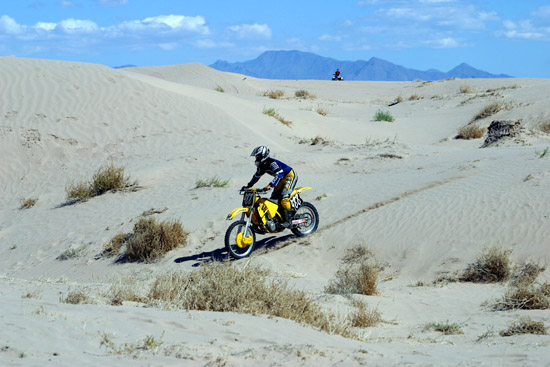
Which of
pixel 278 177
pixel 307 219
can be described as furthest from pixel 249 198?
pixel 307 219

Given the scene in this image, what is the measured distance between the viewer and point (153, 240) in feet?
37.8

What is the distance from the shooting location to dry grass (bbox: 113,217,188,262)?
37.8ft

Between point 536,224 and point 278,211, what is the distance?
4.07 m

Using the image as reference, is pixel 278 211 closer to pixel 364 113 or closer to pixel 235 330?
pixel 235 330

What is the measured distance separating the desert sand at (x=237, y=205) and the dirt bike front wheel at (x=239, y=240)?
0.33 metres

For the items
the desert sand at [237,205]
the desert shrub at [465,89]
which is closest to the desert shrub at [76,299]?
the desert sand at [237,205]

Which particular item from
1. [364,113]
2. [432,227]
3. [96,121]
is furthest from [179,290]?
[364,113]

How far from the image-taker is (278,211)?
1061 centimetres

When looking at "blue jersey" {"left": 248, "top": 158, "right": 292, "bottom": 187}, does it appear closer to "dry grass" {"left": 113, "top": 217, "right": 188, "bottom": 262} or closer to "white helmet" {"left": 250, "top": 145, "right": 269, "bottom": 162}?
"white helmet" {"left": 250, "top": 145, "right": 269, "bottom": 162}

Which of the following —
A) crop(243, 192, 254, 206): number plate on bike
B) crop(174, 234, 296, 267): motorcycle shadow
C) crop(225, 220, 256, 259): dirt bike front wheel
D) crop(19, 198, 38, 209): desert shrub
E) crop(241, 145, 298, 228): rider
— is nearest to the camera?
crop(241, 145, 298, 228): rider

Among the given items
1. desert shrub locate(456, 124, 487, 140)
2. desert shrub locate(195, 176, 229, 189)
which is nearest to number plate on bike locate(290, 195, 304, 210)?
desert shrub locate(195, 176, 229, 189)

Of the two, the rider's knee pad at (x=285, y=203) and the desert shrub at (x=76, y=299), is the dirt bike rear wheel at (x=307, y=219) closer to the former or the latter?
the rider's knee pad at (x=285, y=203)

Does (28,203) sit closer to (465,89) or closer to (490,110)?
(490,110)

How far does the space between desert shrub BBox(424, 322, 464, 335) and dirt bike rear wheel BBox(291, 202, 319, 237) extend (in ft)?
14.6
